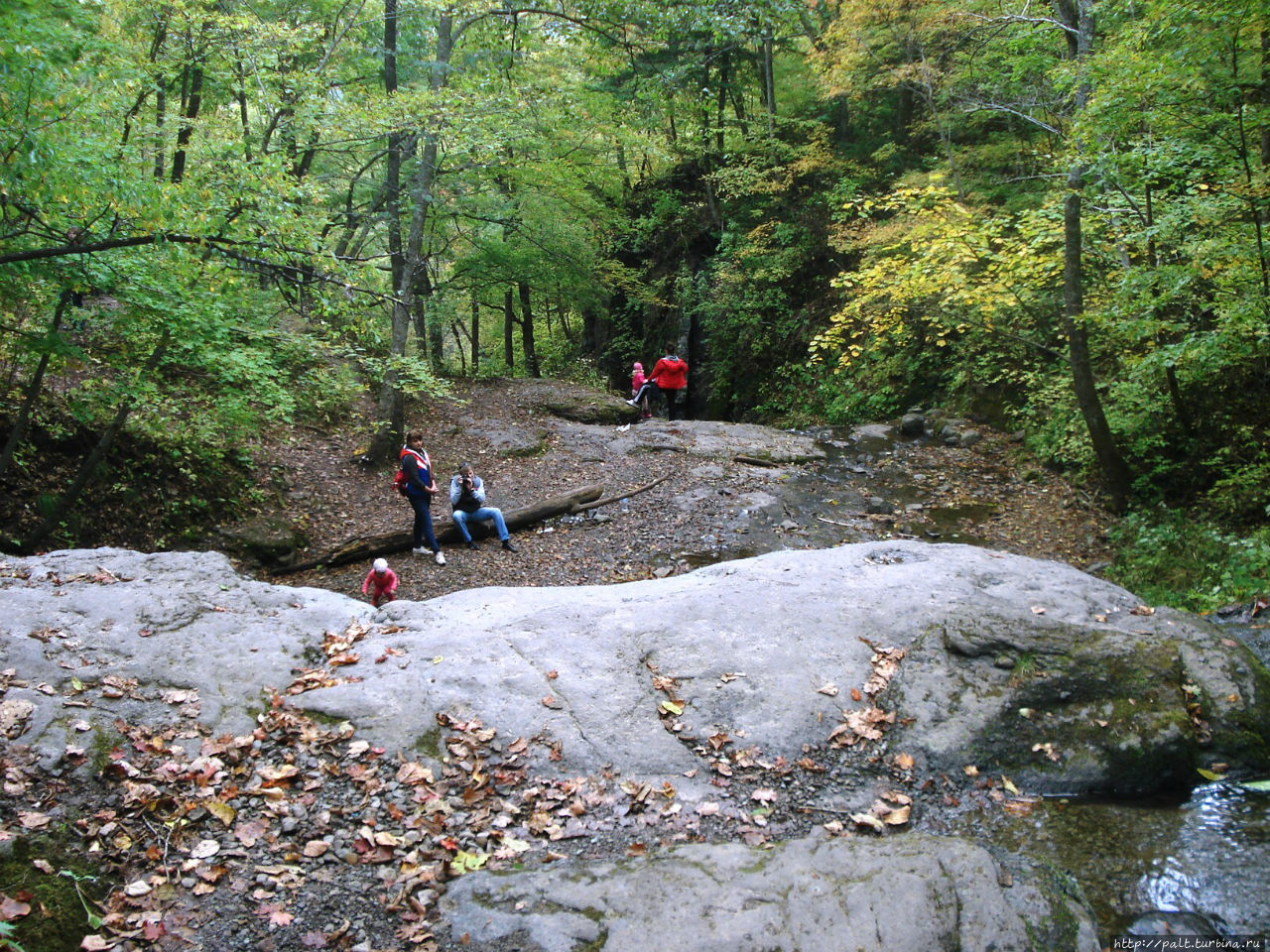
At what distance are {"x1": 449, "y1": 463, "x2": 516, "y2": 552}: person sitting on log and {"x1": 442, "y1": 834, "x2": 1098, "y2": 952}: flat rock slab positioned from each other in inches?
304

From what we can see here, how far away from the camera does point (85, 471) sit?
888cm

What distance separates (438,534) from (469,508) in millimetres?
657

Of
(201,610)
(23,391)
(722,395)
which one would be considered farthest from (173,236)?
(722,395)

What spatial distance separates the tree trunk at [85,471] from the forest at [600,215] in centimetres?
5

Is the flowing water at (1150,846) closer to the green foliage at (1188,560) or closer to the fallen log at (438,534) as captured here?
the green foliage at (1188,560)

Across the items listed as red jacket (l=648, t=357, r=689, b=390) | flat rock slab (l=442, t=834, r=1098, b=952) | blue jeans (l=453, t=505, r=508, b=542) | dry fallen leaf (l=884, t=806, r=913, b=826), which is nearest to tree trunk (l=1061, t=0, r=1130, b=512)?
dry fallen leaf (l=884, t=806, r=913, b=826)

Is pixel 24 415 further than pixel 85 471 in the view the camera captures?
No

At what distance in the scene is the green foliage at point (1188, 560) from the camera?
7543mm

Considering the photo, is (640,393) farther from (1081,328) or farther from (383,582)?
(383,582)

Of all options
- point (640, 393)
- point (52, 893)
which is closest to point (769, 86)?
point (640, 393)

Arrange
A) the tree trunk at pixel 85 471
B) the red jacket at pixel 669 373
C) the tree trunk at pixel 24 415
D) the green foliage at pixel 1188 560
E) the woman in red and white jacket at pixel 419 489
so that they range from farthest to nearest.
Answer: the red jacket at pixel 669 373 → the woman in red and white jacket at pixel 419 489 → the tree trunk at pixel 85 471 → the tree trunk at pixel 24 415 → the green foliage at pixel 1188 560

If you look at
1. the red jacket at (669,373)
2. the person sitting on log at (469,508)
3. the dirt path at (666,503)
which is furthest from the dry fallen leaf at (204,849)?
the red jacket at (669,373)

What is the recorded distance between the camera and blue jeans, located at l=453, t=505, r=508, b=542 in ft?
36.5

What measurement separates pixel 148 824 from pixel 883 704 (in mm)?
4556
